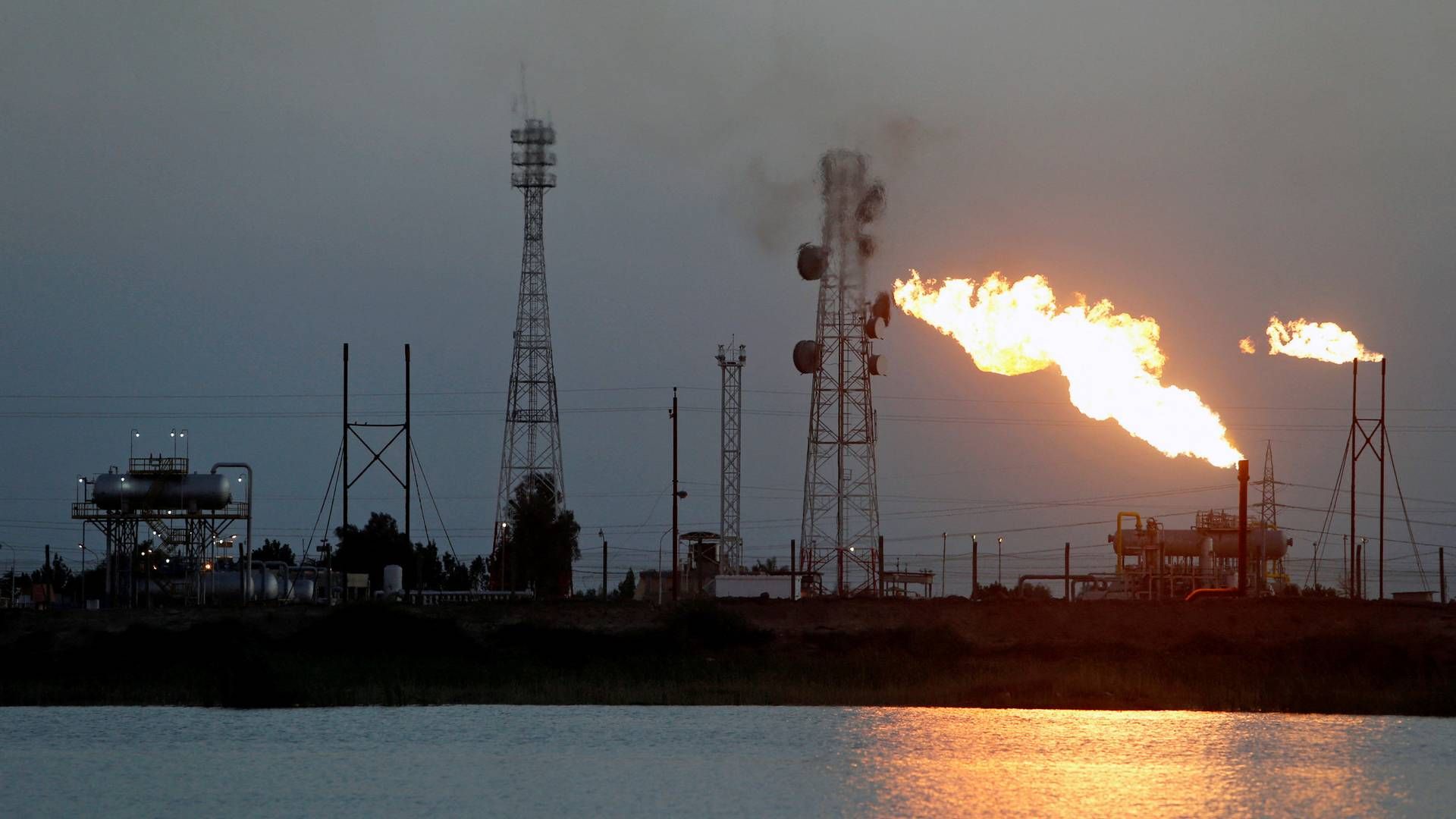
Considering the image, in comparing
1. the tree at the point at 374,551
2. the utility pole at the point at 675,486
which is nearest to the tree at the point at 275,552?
the tree at the point at 374,551

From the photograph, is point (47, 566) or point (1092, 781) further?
point (47, 566)

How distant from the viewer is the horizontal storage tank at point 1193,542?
77.4m

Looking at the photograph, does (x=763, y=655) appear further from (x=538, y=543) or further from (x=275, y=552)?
(x=275, y=552)

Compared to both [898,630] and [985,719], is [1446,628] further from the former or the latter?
[985,719]

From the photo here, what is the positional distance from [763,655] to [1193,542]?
31592mm

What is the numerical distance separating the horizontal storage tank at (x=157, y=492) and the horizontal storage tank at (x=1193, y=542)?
43238 millimetres

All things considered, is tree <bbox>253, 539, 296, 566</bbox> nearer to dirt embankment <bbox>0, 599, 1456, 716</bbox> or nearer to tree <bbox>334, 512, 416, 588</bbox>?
tree <bbox>334, 512, 416, 588</bbox>

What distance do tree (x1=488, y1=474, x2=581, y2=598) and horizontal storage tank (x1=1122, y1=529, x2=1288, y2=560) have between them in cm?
2941

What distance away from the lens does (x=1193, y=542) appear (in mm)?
78688

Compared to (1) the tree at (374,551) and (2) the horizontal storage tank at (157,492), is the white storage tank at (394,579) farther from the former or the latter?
(1) the tree at (374,551)

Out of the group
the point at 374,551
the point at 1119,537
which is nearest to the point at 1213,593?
the point at 1119,537

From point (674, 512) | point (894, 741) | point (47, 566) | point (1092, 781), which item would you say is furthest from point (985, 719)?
point (47, 566)

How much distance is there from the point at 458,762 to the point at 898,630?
2750cm

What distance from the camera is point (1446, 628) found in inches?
2186
